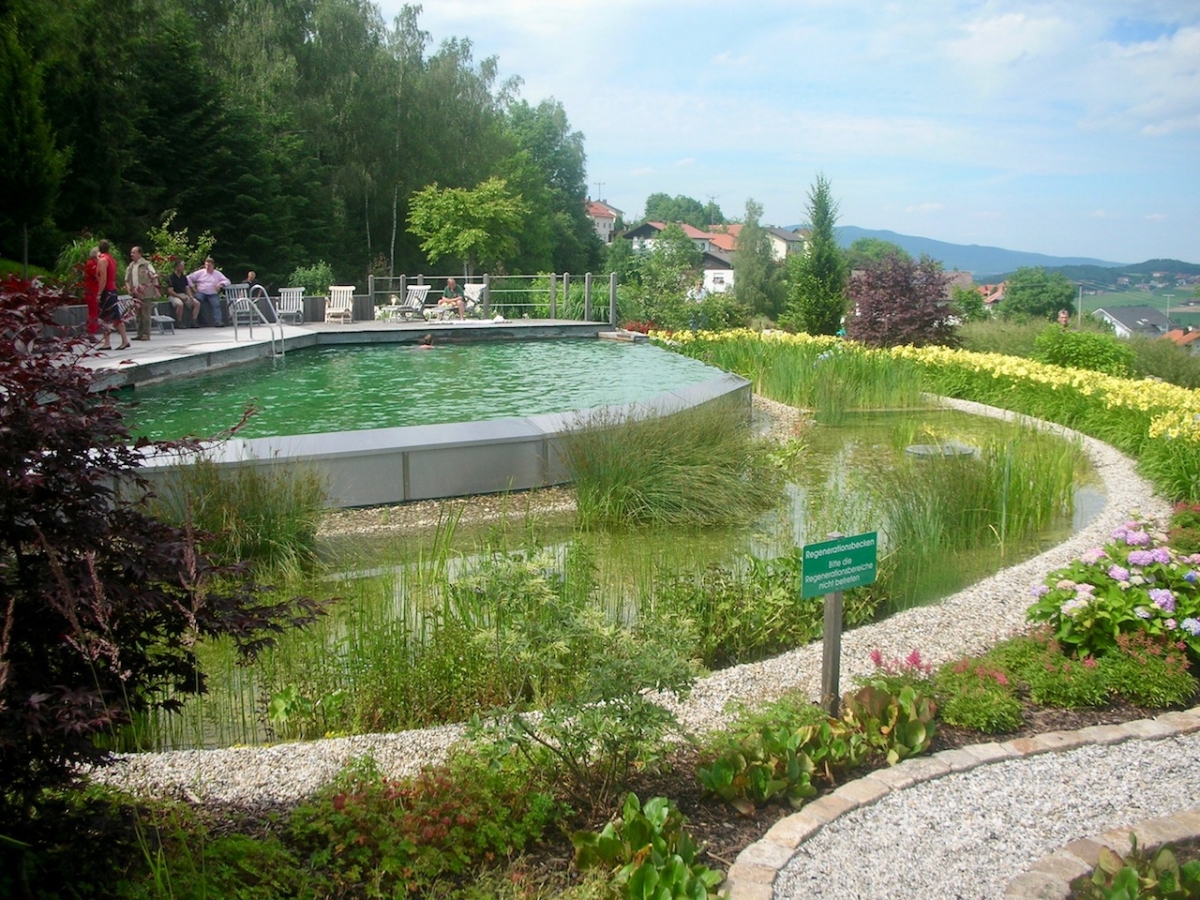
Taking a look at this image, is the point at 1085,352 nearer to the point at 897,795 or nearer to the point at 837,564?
the point at 837,564

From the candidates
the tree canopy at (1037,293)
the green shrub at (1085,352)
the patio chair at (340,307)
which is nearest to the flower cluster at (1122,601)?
the green shrub at (1085,352)

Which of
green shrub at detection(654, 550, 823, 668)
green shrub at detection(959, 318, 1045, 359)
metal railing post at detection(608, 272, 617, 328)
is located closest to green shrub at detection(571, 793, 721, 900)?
green shrub at detection(654, 550, 823, 668)

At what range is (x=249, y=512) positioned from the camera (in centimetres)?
530

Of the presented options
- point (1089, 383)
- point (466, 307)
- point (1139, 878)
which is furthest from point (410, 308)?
point (1139, 878)

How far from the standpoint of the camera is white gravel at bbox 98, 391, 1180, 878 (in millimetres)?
2643

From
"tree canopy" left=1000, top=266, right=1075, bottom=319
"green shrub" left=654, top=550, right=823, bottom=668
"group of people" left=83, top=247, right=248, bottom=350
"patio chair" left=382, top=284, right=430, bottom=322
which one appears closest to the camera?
"green shrub" left=654, top=550, right=823, bottom=668

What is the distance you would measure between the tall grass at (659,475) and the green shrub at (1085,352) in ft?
25.0

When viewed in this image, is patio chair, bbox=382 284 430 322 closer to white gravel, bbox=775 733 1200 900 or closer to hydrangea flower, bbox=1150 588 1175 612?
hydrangea flower, bbox=1150 588 1175 612

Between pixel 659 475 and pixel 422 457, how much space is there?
1.54m

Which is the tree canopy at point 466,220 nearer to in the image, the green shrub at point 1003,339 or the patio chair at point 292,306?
the patio chair at point 292,306

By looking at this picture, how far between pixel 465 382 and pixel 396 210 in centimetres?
2669

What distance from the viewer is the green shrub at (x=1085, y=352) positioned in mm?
12953

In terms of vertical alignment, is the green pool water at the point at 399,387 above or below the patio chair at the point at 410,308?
below

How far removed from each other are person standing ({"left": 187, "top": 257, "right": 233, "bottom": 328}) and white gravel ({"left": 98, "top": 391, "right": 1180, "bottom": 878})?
1535cm
